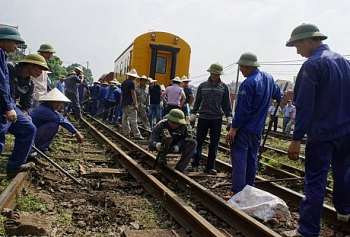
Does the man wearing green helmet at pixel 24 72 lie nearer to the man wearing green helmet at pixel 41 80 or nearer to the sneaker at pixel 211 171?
the man wearing green helmet at pixel 41 80

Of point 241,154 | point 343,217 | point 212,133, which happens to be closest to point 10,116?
point 241,154

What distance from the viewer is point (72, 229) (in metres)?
3.55

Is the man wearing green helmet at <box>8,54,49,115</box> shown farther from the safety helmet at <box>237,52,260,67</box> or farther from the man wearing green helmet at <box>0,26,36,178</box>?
the safety helmet at <box>237,52,260,67</box>

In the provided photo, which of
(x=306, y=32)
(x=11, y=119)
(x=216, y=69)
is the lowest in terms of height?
(x=11, y=119)

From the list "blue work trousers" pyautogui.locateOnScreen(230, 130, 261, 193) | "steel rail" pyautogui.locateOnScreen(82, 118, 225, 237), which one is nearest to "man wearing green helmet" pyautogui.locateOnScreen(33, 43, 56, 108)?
"steel rail" pyautogui.locateOnScreen(82, 118, 225, 237)

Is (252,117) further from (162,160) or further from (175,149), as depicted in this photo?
(162,160)

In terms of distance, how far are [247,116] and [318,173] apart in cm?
138

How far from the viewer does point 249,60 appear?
4.91 meters

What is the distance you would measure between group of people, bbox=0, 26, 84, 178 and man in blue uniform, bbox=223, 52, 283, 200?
274 cm

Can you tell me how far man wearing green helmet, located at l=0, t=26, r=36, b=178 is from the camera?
439 centimetres

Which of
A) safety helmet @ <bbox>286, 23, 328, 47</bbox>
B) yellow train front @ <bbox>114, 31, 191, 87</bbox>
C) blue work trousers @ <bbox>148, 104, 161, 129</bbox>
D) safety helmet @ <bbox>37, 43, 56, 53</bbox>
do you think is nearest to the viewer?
safety helmet @ <bbox>286, 23, 328, 47</bbox>

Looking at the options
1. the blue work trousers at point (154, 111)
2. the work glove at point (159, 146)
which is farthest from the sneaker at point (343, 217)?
the blue work trousers at point (154, 111)

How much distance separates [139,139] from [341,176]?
711 cm

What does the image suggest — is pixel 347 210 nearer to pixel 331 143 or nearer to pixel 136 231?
pixel 331 143
